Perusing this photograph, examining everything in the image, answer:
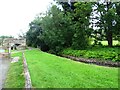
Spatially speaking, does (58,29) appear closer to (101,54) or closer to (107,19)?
(107,19)

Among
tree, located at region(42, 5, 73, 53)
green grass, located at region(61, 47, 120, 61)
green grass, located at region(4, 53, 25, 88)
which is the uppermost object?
tree, located at region(42, 5, 73, 53)

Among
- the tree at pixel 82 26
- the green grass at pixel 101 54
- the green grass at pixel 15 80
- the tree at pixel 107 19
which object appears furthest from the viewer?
the tree at pixel 82 26

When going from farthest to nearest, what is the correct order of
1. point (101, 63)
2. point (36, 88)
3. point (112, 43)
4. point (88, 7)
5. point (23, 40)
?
point (23, 40), point (112, 43), point (88, 7), point (101, 63), point (36, 88)

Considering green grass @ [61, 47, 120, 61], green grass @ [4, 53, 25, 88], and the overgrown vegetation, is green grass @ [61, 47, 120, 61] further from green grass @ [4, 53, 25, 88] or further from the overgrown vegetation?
green grass @ [4, 53, 25, 88]

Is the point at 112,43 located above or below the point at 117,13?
below

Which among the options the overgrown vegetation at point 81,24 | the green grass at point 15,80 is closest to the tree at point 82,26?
the overgrown vegetation at point 81,24

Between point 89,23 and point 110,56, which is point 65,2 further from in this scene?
point 110,56

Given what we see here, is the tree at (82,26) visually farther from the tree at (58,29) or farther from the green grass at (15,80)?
the green grass at (15,80)

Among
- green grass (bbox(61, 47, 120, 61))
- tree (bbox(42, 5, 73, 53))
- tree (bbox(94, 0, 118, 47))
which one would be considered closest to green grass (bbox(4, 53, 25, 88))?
green grass (bbox(61, 47, 120, 61))

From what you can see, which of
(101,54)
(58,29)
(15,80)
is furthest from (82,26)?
(15,80)

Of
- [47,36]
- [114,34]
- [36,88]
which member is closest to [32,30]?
[47,36]

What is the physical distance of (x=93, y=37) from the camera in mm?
15719

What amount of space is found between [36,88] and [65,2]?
1383cm

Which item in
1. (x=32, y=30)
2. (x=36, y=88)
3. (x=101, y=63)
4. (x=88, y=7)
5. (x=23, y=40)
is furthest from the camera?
(x=23, y=40)
